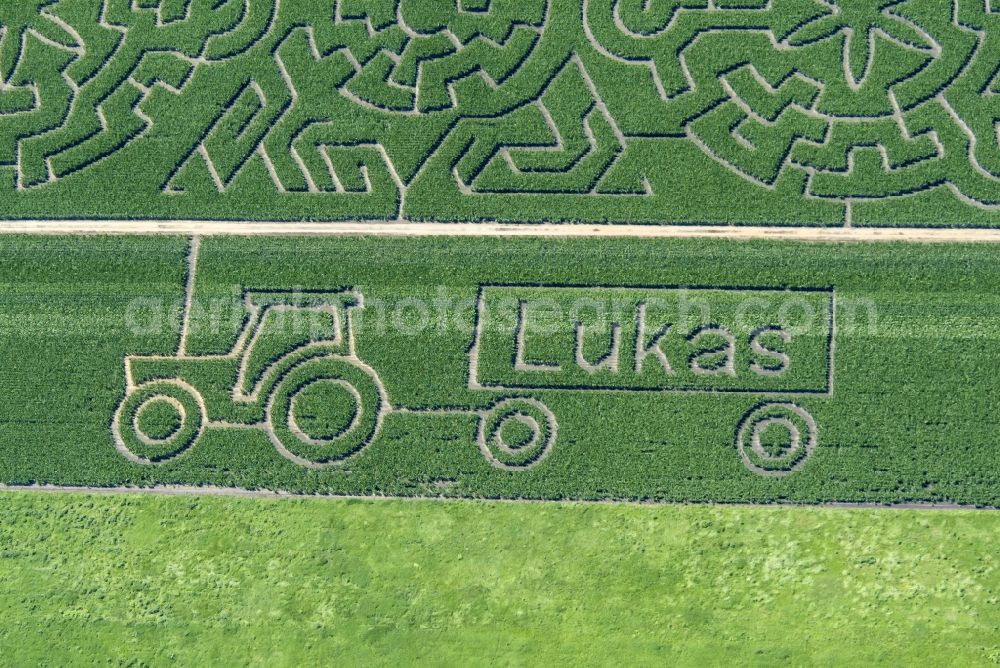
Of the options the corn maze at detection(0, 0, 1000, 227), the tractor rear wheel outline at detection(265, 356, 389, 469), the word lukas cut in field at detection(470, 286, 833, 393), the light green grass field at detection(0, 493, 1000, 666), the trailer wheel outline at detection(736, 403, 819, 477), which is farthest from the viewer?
the corn maze at detection(0, 0, 1000, 227)

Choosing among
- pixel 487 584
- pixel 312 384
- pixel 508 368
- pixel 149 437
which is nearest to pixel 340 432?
pixel 312 384

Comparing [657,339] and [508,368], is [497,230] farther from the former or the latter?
[657,339]

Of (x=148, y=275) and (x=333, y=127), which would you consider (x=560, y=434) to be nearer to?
(x=333, y=127)

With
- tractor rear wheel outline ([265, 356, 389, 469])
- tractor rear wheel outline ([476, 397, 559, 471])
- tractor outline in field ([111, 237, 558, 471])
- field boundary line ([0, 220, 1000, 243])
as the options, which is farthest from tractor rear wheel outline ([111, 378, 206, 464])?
tractor rear wheel outline ([476, 397, 559, 471])

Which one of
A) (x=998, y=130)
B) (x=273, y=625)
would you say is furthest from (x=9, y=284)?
(x=998, y=130)

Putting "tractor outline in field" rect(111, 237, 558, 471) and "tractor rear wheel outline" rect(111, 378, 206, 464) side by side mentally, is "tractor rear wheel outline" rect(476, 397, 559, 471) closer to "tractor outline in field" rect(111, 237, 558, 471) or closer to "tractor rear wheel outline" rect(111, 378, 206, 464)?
"tractor outline in field" rect(111, 237, 558, 471)
